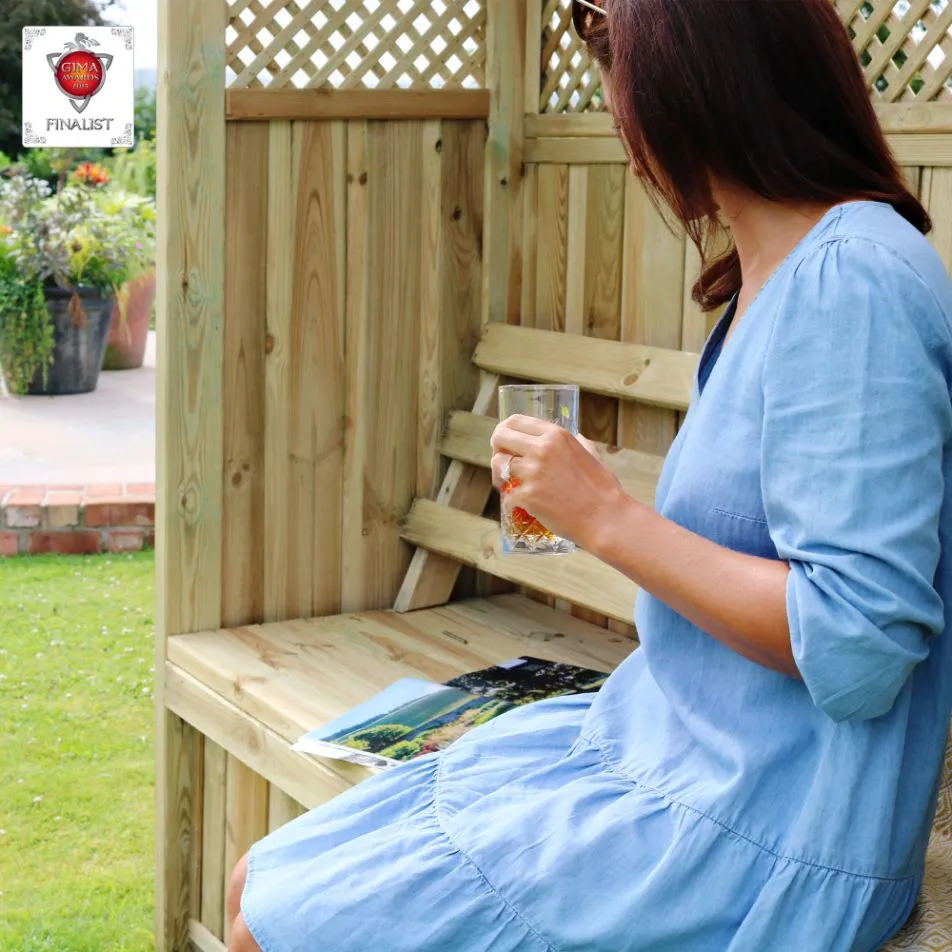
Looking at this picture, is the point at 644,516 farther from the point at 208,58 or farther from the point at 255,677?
the point at 208,58

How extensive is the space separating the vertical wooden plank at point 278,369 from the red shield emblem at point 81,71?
1.42m

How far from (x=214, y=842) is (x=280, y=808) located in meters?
0.37

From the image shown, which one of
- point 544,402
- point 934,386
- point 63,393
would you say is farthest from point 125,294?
point 934,386

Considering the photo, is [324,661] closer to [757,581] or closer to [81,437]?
[757,581]

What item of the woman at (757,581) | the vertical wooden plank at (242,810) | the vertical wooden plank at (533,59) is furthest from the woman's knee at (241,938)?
the vertical wooden plank at (533,59)

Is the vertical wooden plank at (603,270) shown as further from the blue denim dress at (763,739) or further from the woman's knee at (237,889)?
the woman's knee at (237,889)

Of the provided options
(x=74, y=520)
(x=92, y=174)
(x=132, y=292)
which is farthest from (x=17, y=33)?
(x=74, y=520)

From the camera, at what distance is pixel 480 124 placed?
3.16 metres

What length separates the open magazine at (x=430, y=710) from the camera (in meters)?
2.27

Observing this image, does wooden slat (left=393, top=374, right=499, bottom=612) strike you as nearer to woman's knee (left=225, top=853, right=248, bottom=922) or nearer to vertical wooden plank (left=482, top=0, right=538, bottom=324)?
vertical wooden plank (left=482, top=0, right=538, bottom=324)

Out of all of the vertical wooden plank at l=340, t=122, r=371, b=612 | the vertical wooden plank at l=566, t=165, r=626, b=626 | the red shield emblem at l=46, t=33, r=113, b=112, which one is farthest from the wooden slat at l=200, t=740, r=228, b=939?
the red shield emblem at l=46, t=33, r=113, b=112

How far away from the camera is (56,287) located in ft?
23.5

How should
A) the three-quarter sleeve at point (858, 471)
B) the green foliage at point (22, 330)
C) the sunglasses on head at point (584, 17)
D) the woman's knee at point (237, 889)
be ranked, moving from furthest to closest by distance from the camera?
the green foliage at point (22, 330) < the woman's knee at point (237, 889) < the sunglasses on head at point (584, 17) < the three-quarter sleeve at point (858, 471)

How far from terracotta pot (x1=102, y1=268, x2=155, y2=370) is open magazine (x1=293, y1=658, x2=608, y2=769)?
5541 millimetres
